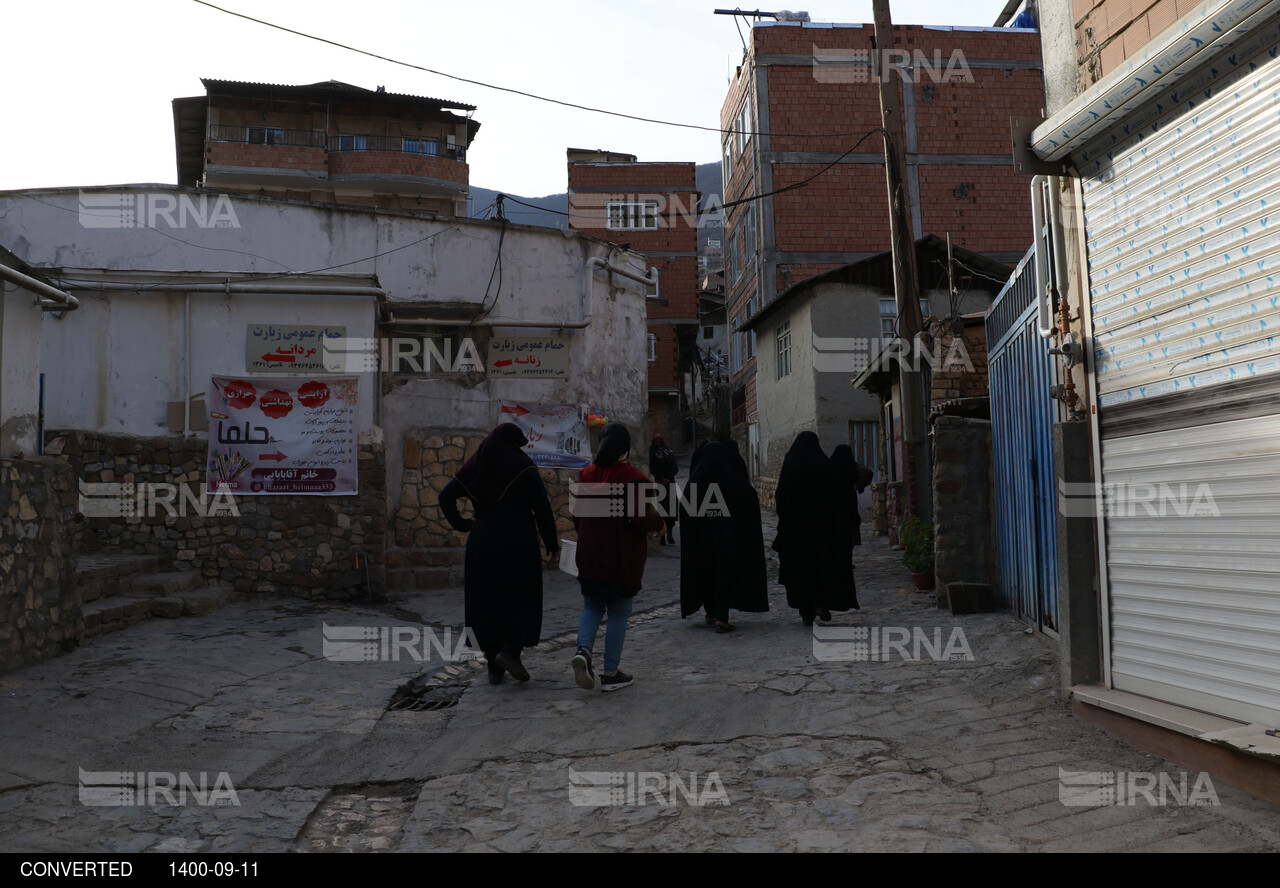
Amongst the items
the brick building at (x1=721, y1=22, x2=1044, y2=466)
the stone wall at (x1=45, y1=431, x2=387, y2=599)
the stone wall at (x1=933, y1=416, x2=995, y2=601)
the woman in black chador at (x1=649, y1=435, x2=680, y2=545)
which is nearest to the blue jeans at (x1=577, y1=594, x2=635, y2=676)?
the stone wall at (x1=933, y1=416, x2=995, y2=601)

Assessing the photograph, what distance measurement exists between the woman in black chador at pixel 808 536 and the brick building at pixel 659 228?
1023 inches

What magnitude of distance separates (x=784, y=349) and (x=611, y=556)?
1692cm

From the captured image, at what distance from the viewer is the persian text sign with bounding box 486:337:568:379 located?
474 inches

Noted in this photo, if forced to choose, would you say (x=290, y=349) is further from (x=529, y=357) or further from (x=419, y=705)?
(x=419, y=705)

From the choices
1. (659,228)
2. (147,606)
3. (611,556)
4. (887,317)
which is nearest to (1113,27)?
(611,556)

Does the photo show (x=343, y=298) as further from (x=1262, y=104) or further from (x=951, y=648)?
(x=1262, y=104)

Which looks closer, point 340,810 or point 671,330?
point 340,810

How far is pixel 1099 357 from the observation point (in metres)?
4.31

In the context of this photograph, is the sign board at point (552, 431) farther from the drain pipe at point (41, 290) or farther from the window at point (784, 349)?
the window at point (784, 349)

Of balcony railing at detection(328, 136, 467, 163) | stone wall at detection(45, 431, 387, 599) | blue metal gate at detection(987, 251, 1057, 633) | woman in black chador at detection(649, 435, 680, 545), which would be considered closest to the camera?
blue metal gate at detection(987, 251, 1057, 633)

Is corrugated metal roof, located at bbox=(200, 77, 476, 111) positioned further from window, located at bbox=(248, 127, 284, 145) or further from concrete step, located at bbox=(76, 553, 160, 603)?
concrete step, located at bbox=(76, 553, 160, 603)

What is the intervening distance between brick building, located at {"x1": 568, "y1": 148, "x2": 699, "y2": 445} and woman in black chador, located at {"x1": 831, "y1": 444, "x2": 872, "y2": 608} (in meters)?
25.8
